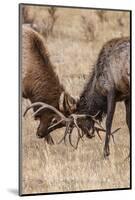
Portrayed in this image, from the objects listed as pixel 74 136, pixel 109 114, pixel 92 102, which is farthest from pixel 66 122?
pixel 109 114

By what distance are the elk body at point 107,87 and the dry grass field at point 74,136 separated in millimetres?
53

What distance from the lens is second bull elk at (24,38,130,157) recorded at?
536 cm

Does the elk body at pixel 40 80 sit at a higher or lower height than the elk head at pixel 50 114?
higher

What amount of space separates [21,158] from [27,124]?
273 millimetres

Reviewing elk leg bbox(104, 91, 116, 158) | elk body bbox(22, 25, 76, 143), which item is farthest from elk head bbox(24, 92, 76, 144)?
elk leg bbox(104, 91, 116, 158)

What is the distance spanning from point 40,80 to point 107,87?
0.58 m

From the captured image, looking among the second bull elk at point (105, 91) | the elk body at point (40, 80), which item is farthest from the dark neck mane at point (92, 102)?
the elk body at point (40, 80)

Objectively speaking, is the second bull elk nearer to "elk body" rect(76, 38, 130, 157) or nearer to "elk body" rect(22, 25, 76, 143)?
"elk body" rect(76, 38, 130, 157)

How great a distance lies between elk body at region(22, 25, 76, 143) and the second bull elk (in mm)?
163

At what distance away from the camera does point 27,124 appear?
17.0ft

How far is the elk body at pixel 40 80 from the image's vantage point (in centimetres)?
516

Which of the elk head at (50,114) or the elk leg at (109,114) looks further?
the elk leg at (109,114)

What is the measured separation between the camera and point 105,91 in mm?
5414

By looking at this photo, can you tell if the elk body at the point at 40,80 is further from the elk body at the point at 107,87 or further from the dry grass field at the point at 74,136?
the elk body at the point at 107,87
